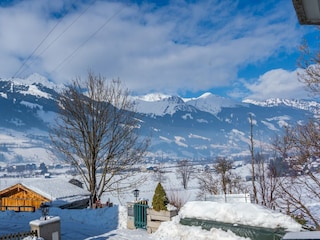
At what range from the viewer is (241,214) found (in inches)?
460

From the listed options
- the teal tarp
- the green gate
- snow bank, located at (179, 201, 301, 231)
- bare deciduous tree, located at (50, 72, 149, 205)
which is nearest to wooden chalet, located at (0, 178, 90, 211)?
bare deciduous tree, located at (50, 72, 149, 205)

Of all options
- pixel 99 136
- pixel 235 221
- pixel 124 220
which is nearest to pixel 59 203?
pixel 99 136

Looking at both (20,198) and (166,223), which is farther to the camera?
(20,198)

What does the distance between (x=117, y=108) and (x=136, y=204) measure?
946 centimetres

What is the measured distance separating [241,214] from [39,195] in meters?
21.5

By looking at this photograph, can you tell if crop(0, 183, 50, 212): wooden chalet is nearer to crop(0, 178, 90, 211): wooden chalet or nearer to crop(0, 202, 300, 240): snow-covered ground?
crop(0, 178, 90, 211): wooden chalet

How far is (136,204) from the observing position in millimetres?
15531

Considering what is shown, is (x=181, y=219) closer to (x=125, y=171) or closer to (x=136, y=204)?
(x=136, y=204)

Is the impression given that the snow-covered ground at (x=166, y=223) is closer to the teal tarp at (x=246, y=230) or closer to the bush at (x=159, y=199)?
the teal tarp at (x=246, y=230)

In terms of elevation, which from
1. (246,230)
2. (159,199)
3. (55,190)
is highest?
(159,199)

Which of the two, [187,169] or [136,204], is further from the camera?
[187,169]

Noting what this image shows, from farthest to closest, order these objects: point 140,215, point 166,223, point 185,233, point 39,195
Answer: point 39,195 < point 140,215 < point 166,223 < point 185,233

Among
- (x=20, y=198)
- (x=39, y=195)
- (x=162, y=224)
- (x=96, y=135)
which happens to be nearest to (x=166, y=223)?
(x=162, y=224)

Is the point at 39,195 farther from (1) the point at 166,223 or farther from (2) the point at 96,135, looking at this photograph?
(1) the point at 166,223
